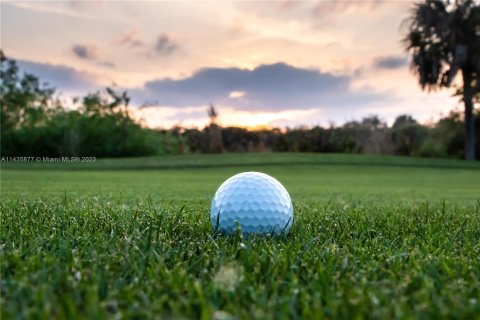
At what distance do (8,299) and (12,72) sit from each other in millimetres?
35221

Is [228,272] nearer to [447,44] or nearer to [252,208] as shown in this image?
[252,208]

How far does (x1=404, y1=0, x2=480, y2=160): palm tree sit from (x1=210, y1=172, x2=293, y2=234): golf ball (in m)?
27.7

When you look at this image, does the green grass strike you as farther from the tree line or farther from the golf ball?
the tree line

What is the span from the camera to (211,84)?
26.2m

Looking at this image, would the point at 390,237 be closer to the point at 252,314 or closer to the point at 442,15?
the point at 252,314

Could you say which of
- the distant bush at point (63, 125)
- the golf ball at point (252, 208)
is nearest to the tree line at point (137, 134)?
the distant bush at point (63, 125)

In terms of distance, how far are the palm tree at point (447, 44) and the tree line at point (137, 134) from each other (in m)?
3.79

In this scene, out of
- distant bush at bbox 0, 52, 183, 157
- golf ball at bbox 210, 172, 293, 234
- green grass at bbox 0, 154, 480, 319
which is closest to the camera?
green grass at bbox 0, 154, 480, 319

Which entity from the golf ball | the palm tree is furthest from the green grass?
the palm tree

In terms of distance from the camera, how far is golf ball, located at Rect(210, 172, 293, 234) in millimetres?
2418

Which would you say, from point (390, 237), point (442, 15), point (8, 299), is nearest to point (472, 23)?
point (442, 15)

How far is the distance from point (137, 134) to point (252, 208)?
31135mm

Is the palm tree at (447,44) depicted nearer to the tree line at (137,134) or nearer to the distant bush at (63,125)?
the tree line at (137,134)

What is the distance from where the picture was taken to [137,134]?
32.6 metres
